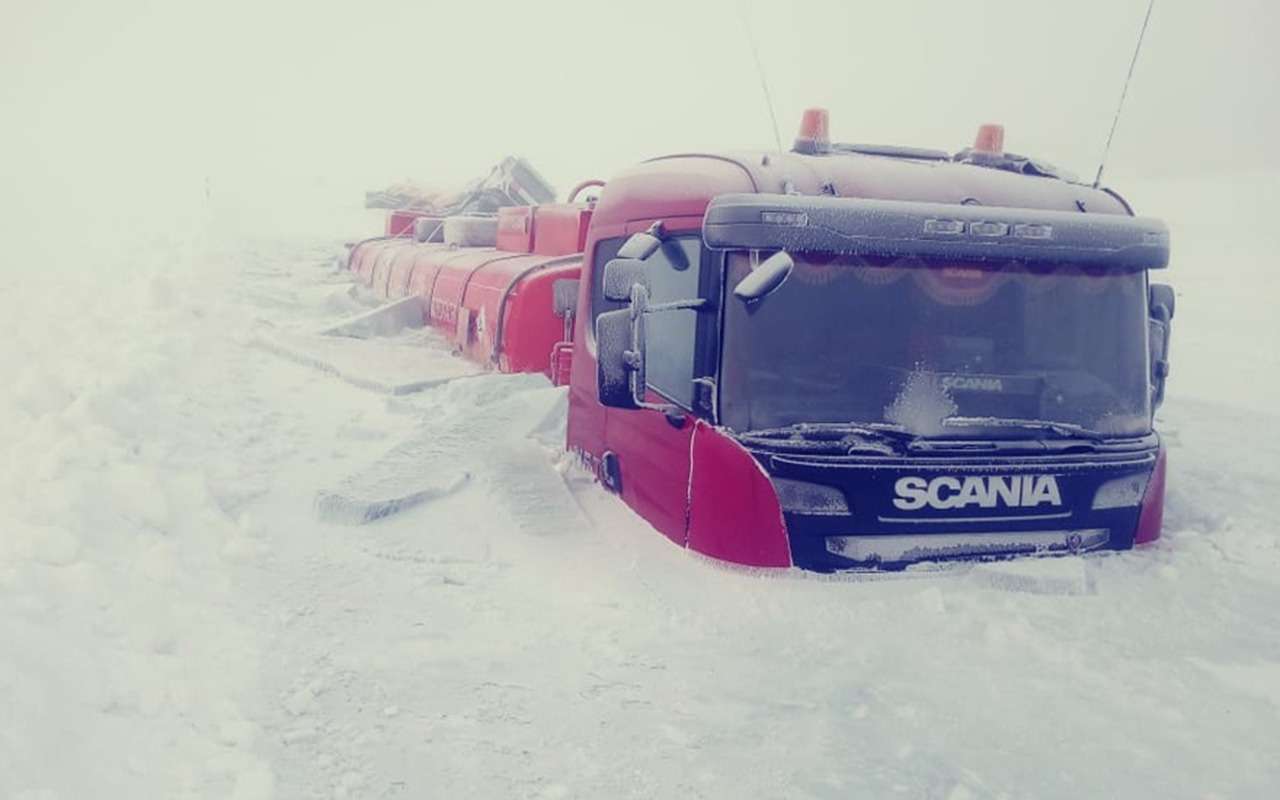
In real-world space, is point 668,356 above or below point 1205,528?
above

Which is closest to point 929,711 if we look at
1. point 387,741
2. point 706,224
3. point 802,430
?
point 802,430

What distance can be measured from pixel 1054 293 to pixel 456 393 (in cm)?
496

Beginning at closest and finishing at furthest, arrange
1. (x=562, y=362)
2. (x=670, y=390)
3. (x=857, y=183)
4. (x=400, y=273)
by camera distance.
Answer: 1. (x=857, y=183)
2. (x=670, y=390)
3. (x=562, y=362)
4. (x=400, y=273)

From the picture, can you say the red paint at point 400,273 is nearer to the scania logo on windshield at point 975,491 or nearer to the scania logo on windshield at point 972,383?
the scania logo on windshield at point 972,383

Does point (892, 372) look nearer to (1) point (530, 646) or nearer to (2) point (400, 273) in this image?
(1) point (530, 646)

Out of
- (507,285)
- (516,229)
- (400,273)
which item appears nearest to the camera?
(507,285)

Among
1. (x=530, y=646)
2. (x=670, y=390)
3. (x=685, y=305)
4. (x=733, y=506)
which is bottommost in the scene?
(x=530, y=646)

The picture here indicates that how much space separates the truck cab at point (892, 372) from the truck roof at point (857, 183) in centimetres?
2

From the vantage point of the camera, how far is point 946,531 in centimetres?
464

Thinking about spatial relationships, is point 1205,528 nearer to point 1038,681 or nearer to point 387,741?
point 1038,681

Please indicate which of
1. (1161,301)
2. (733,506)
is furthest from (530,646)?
(1161,301)

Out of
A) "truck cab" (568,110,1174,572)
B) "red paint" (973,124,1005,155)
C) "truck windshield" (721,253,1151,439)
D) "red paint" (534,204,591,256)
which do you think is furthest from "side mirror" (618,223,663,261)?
"red paint" (534,204,591,256)

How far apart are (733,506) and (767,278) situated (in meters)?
0.97

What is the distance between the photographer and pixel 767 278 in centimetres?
440
